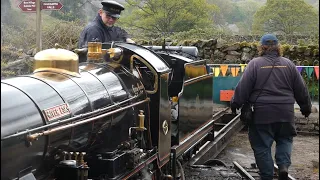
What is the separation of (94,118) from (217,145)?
14.7ft

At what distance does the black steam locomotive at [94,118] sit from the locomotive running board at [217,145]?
78 centimetres

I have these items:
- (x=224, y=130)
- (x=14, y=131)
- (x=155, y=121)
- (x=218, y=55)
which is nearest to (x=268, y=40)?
(x=155, y=121)

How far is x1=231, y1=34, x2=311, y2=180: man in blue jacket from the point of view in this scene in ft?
15.0

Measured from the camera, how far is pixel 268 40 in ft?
15.3

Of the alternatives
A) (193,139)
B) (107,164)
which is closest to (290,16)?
(193,139)

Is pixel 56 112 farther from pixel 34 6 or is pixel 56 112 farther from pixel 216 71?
pixel 216 71

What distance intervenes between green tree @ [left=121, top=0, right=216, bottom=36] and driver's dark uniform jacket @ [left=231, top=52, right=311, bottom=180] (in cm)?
1339

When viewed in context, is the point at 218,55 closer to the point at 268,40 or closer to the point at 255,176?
the point at 255,176

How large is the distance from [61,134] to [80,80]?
608mm

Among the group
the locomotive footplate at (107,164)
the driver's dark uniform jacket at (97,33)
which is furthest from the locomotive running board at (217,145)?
the locomotive footplate at (107,164)

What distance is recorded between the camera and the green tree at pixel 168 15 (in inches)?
712

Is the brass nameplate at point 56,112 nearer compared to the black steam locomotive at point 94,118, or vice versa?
the black steam locomotive at point 94,118

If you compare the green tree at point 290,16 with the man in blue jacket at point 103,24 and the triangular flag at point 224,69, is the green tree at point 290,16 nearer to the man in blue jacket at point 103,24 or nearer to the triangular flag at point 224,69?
the triangular flag at point 224,69

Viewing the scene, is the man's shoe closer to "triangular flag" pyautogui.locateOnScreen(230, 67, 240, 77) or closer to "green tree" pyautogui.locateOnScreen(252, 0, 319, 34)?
"triangular flag" pyautogui.locateOnScreen(230, 67, 240, 77)
